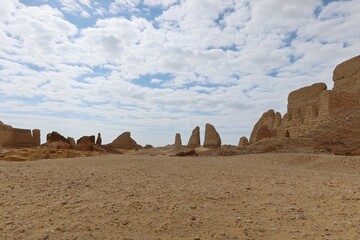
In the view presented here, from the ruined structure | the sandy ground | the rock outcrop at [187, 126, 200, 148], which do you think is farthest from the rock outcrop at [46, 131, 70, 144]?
the sandy ground

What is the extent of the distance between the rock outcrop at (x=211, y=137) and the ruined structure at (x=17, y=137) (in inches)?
634

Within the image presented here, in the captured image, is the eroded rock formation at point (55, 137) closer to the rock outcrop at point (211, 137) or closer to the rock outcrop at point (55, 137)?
the rock outcrop at point (55, 137)

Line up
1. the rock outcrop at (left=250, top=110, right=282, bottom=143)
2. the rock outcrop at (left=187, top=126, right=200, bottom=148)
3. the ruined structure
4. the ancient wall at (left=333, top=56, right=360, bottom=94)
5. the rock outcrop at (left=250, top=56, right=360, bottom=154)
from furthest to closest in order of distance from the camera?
the rock outcrop at (left=187, top=126, right=200, bottom=148)
the ruined structure
the rock outcrop at (left=250, top=110, right=282, bottom=143)
the ancient wall at (left=333, top=56, right=360, bottom=94)
the rock outcrop at (left=250, top=56, right=360, bottom=154)

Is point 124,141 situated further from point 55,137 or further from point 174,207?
point 174,207

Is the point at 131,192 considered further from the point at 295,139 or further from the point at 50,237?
the point at 295,139

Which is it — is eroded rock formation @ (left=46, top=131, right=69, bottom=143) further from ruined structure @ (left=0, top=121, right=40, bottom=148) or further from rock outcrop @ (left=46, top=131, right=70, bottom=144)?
ruined structure @ (left=0, top=121, right=40, bottom=148)

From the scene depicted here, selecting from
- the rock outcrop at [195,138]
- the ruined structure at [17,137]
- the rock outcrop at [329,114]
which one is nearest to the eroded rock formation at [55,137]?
the ruined structure at [17,137]

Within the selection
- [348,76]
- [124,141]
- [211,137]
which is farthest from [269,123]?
[124,141]

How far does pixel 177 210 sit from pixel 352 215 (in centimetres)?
201

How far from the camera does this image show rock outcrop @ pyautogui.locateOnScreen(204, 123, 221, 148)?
28.9 m

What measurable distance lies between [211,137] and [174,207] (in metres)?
26.0

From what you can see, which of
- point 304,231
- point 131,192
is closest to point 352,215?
point 304,231

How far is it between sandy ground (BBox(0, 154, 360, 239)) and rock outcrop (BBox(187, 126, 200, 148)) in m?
25.7

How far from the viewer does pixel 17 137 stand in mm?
28469
